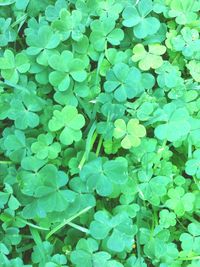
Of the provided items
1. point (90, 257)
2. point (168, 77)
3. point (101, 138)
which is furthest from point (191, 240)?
point (168, 77)

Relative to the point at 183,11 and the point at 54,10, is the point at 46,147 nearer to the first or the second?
the point at 54,10

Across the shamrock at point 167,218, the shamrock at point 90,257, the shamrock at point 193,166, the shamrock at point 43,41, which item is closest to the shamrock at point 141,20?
the shamrock at point 43,41

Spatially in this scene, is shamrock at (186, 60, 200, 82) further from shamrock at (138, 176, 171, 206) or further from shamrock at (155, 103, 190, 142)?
shamrock at (138, 176, 171, 206)

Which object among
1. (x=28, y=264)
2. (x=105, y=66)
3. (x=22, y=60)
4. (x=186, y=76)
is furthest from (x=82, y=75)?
(x=28, y=264)

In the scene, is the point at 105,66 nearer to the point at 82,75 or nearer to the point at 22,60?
the point at 82,75

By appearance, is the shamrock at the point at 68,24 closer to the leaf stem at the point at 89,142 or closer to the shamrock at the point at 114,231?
the leaf stem at the point at 89,142

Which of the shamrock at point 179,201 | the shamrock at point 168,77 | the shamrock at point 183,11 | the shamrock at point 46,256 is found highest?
the shamrock at point 183,11
